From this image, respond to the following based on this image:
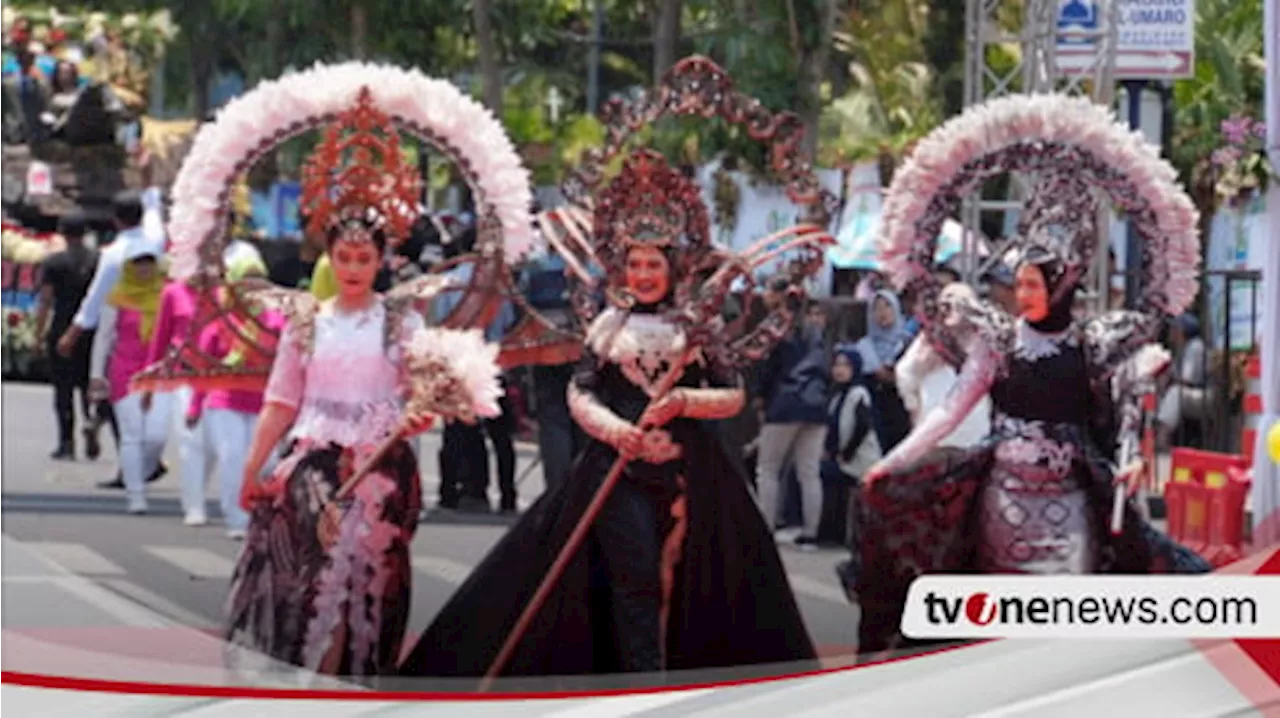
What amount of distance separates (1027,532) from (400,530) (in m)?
1.23

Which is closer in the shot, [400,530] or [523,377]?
[400,530]

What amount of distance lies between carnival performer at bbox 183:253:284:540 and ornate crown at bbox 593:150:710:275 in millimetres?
691

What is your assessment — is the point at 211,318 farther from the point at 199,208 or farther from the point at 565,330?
the point at 565,330

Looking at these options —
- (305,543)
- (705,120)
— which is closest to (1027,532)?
(705,120)

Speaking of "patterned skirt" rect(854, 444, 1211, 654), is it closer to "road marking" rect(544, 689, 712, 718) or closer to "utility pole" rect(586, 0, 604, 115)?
"road marking" rect(544, 689, 712, 718)

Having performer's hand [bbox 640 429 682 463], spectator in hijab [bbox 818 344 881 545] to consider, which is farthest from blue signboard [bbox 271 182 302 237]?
spectator in hijab [bbox 818 344 881 545]

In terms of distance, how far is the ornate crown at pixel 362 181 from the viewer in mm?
5805

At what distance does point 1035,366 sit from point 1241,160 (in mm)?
1028

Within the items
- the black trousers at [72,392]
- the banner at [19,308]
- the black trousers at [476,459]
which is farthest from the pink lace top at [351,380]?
the black trousers at [72,392]

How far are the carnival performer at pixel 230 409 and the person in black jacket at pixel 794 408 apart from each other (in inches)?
40.4

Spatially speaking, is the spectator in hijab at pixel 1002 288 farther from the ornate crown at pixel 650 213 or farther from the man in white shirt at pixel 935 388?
the ornate crown at pixel 650 213

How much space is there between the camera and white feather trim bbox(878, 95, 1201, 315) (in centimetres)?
520

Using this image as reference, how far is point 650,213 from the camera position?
562 cm

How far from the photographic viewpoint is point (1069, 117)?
528 cm
